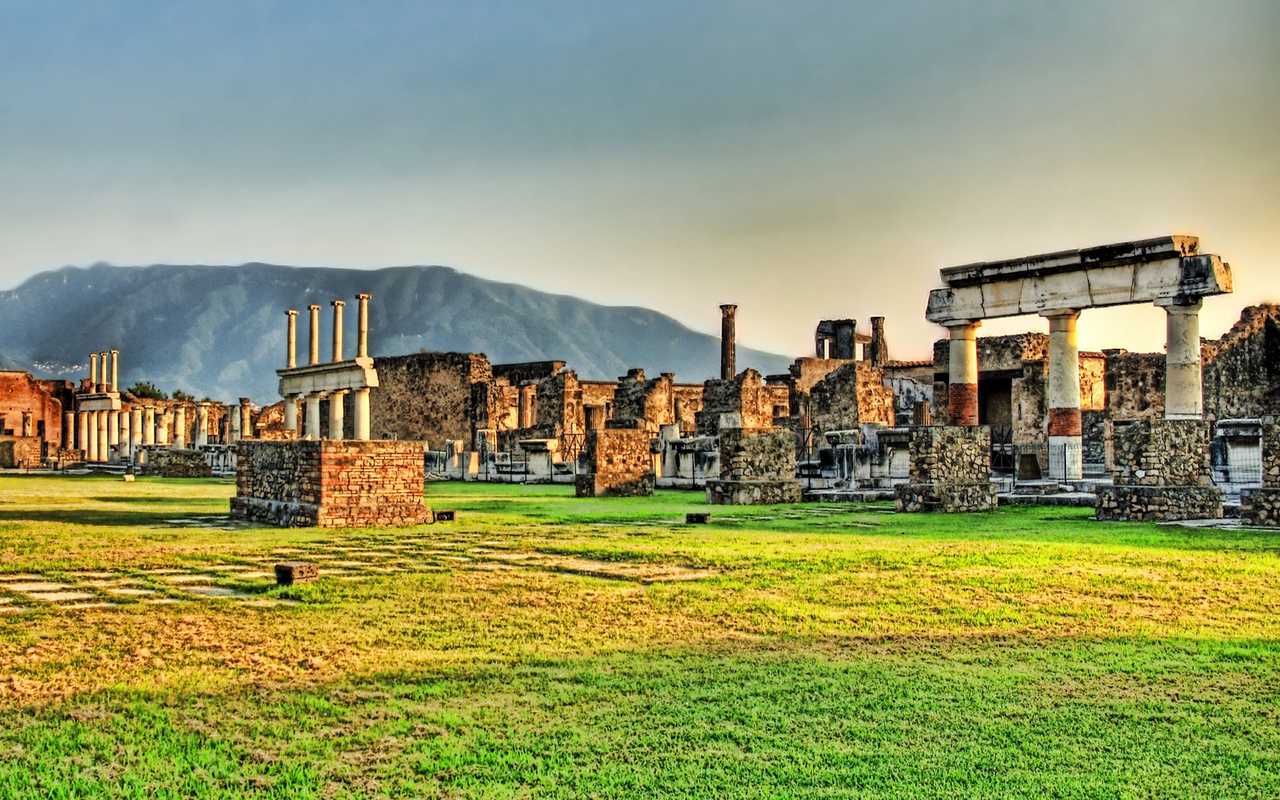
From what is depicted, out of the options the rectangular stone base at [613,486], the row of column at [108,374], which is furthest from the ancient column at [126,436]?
the rectangular stone base at [613,486]

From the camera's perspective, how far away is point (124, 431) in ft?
141

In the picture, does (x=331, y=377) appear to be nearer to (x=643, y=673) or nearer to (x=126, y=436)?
(x=643, y=673)

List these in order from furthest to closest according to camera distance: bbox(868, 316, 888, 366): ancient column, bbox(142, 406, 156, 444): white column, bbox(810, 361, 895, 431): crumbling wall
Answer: bbox(868, 316, 888, 366): ancient column < bbox(142, 406, 156, 444): white column < bbox(810, 361, 895, 431): crumbling wall

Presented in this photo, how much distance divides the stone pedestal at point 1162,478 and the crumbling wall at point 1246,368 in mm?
17974

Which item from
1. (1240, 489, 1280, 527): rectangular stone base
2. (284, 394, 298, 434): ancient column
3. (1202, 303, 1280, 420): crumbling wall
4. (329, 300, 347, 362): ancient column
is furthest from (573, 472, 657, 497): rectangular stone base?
(1202, 303, 1280, 420): crumbling wall

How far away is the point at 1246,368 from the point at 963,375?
1466cm

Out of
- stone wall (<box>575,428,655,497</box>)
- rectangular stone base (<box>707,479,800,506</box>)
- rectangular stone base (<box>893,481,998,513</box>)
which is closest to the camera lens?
rectangular stone base (<box>893,481,998,513</box>)

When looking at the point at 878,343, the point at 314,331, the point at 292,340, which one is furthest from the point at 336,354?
the point at 878,343

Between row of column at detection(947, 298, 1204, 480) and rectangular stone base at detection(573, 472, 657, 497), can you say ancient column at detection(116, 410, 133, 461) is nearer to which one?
rectangular stone base at detection(573, 472, 657, 497)

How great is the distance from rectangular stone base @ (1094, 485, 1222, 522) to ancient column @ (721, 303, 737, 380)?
107ft

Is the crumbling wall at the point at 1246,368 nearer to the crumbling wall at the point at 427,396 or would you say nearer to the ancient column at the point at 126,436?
the crumbling wall at the point at 427,396

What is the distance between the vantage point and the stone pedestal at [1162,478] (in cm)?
1376

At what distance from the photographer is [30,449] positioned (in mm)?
39438

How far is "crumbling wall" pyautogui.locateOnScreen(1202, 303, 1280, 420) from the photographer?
1179 inches
